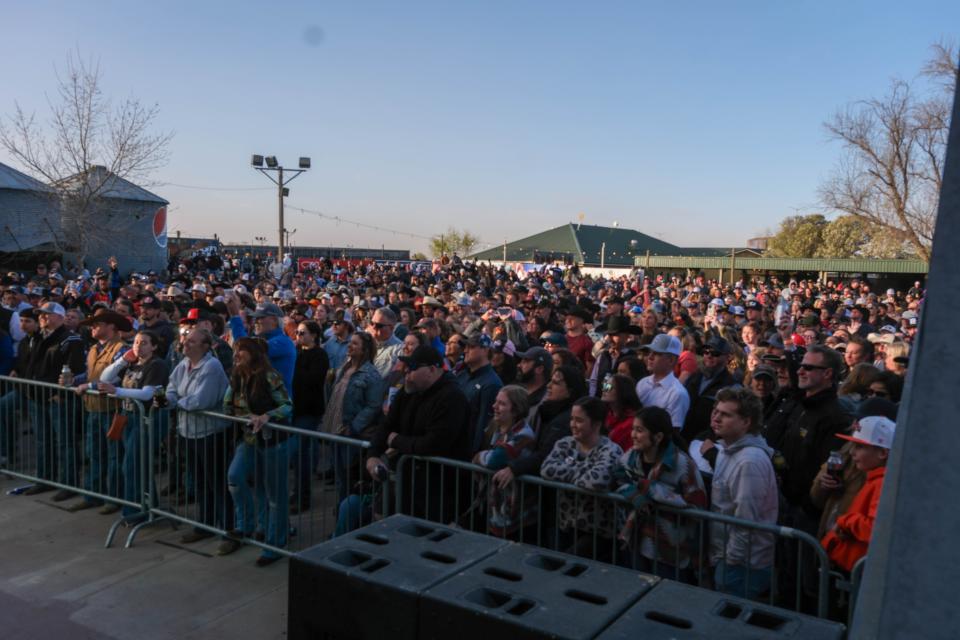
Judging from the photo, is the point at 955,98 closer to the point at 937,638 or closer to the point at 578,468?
the point at 937,638

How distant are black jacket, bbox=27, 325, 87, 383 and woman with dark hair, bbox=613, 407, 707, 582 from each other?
628 centimetres

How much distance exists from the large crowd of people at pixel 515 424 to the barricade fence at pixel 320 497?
0.8 inches

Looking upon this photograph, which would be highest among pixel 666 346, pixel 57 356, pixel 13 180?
pixel 13 180

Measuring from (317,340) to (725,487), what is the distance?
4.94 meters

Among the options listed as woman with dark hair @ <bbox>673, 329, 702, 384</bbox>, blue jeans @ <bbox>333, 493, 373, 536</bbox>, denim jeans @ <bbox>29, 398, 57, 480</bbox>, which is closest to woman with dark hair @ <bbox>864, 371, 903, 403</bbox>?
woman with dark hair @ <bbox>673, 329, 702, 384</bbox>

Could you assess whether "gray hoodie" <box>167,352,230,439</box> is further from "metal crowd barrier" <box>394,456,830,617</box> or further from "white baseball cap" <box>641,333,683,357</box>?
"white baseball cap" <box>641,333,683,357</box>

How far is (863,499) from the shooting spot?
12.8 ft

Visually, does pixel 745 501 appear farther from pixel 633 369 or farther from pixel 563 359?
pixel 633 369

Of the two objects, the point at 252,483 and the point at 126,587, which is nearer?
the point at 126,587

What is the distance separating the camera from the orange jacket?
379 cm

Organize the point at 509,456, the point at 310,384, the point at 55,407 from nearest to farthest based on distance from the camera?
1. the point at 509,456
2. the point at 310,384
3. the point at 55,407

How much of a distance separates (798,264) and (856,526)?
49.0 meters

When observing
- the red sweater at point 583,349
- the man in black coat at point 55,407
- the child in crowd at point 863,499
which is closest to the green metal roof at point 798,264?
the red sweater at point 583,349

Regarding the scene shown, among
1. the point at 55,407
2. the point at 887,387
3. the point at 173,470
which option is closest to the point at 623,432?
the point at 887,387
